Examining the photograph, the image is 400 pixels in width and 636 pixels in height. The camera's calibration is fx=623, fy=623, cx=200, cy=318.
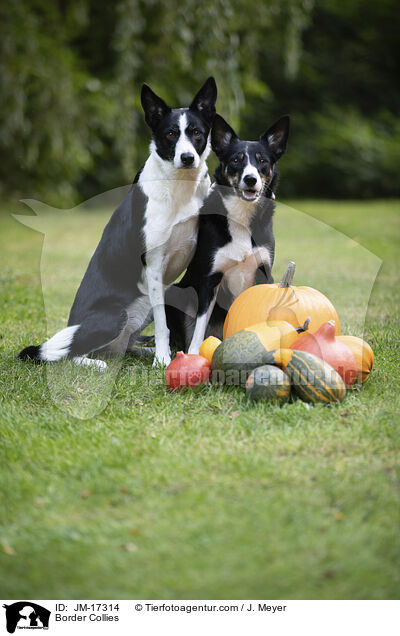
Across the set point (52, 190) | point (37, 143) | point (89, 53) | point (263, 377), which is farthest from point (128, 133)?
point (263, 377)

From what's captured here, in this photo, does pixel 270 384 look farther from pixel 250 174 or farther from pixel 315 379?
pixel 250 174

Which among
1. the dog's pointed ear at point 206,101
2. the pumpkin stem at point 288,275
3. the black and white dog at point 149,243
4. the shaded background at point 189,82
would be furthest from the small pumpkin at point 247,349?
the shaded background at point 189,82

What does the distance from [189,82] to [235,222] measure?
917cm

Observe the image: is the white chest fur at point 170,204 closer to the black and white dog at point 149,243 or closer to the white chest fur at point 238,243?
the black and white dog at point 149,243

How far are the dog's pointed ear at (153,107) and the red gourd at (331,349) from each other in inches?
55.9

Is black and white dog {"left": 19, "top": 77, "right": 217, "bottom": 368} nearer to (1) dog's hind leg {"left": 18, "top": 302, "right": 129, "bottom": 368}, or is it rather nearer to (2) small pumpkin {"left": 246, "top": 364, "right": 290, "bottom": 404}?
(1) dog's hind leg {"left": 18, "top": 302, "right": 129, "bottom": 368}

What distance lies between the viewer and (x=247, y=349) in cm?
295

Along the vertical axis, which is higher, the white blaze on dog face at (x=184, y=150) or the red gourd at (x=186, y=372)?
the white blaze on dog face at (x=184, y=150)

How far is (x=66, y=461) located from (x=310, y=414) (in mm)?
1051

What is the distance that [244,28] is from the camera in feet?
32.2

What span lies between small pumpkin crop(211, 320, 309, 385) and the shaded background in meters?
6.02
